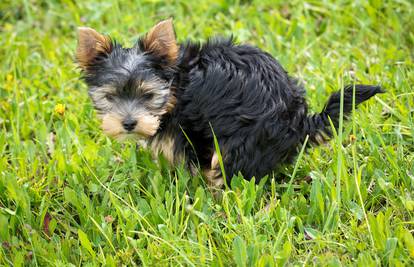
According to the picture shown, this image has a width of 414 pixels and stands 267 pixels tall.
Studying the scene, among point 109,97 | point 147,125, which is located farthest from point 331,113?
point 109,97

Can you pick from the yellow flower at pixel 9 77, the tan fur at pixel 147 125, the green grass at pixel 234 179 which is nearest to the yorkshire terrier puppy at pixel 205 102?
the tan fur at pixel 147 125

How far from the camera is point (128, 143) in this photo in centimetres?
489

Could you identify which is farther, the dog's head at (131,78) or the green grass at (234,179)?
the dog's head at (131,78)

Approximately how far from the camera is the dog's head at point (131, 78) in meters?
4.00

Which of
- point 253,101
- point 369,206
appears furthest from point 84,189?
point 369,206

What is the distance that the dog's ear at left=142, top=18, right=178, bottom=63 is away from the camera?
4.12 m

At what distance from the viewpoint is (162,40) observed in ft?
13.5

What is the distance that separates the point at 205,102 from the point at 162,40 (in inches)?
20.8

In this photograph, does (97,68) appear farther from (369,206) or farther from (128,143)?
(369,206)

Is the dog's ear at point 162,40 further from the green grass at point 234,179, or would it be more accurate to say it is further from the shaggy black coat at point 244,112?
the green grass at point 234,179

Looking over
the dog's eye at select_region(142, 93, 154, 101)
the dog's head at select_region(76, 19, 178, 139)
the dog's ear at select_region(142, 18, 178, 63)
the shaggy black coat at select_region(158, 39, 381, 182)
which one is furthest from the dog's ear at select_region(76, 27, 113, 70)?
the shaggy black coat at select_region(158, 39, 381, 182)

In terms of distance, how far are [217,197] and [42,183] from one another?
134 centimetres

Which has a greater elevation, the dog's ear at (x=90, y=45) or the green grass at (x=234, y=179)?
the dog's ear at (x=90, y=45)

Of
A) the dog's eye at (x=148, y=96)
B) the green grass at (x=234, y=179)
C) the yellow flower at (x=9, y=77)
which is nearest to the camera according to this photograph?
the green grass at (x=234, y=179)
